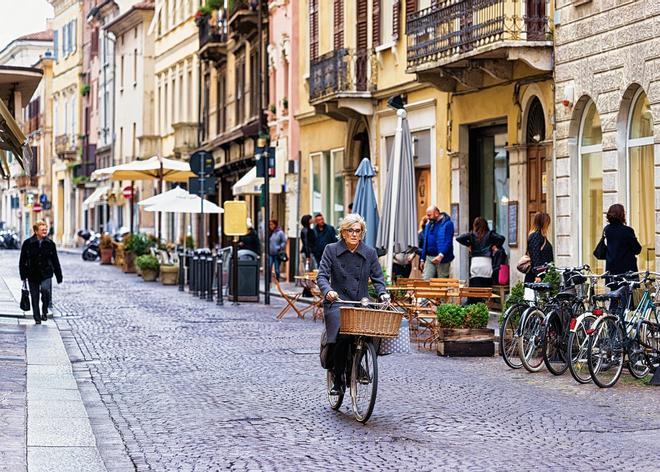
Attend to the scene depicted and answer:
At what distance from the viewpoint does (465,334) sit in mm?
18766

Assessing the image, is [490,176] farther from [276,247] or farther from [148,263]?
[148,263]

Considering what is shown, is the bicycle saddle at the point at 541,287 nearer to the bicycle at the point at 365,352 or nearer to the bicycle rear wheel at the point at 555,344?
the bicycle rear wheel at the point at 555,344

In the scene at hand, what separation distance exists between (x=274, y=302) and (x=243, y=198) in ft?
64.1

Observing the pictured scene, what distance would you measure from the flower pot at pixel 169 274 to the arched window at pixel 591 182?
53.2 ft

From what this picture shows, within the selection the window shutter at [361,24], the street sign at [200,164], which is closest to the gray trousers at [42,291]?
the street sign at [200,164]

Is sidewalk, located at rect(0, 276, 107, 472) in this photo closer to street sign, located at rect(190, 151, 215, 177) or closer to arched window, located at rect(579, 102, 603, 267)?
arched window, located at rect(579, 102, 603, 267)

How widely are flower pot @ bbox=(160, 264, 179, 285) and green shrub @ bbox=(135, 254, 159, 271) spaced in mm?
1957

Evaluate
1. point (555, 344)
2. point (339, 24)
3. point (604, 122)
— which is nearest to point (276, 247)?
point (339, 24)

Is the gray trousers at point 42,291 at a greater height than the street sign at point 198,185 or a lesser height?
lesser

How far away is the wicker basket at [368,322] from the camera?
499 inches

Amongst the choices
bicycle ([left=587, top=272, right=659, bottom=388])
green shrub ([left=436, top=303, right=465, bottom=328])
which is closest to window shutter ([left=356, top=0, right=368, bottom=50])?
green shrub ([left=436, top=303, right=465, bottom=328])

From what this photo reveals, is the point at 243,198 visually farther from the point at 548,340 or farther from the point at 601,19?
the point at 548,340

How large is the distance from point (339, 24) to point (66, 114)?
59.2 metres

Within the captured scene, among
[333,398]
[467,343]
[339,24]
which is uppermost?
[339,24]
